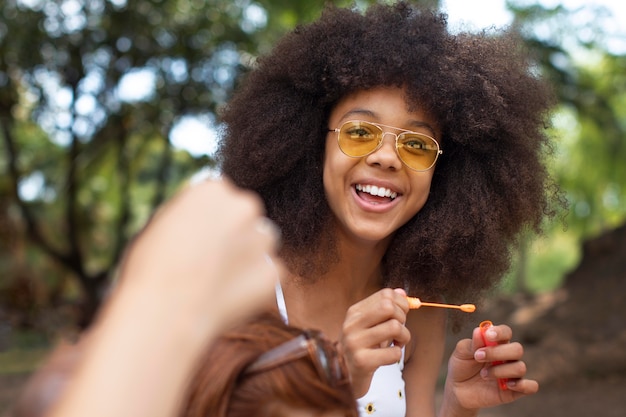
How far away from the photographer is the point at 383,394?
229cm

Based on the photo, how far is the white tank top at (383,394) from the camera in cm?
225

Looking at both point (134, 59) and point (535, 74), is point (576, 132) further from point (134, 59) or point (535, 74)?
point (535, 74)

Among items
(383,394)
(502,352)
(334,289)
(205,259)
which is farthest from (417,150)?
(205,259)

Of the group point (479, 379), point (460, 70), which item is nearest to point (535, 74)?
point (460, 70)

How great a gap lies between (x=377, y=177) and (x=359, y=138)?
0.14 m

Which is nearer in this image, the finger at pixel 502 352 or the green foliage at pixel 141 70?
the finger at pixel 502 352

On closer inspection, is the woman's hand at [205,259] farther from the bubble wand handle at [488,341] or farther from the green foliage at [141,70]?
the green foliage at [141,70]

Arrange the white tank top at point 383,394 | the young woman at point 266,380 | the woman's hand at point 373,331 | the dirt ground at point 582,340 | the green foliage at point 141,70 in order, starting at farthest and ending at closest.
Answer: the green foliage at point 141,70 < the dirt ground at point 582,340 < the white tank top at point 383,394 < the woman's hand at point 373,331 < the young woman at point 266,380

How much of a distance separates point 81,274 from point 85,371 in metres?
12.0

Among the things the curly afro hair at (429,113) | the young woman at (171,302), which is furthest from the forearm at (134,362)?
the curly afro hair at (429,113)

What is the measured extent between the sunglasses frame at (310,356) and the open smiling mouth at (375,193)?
3.55 feet

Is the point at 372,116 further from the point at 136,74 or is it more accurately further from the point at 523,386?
the point at 136,74

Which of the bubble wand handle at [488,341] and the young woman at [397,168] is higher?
the young woman at [397,168]

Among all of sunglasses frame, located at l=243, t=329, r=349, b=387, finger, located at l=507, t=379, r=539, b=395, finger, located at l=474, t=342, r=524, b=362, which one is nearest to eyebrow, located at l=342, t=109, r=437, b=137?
finger, located at l=474, t=342, r=524, b=362
